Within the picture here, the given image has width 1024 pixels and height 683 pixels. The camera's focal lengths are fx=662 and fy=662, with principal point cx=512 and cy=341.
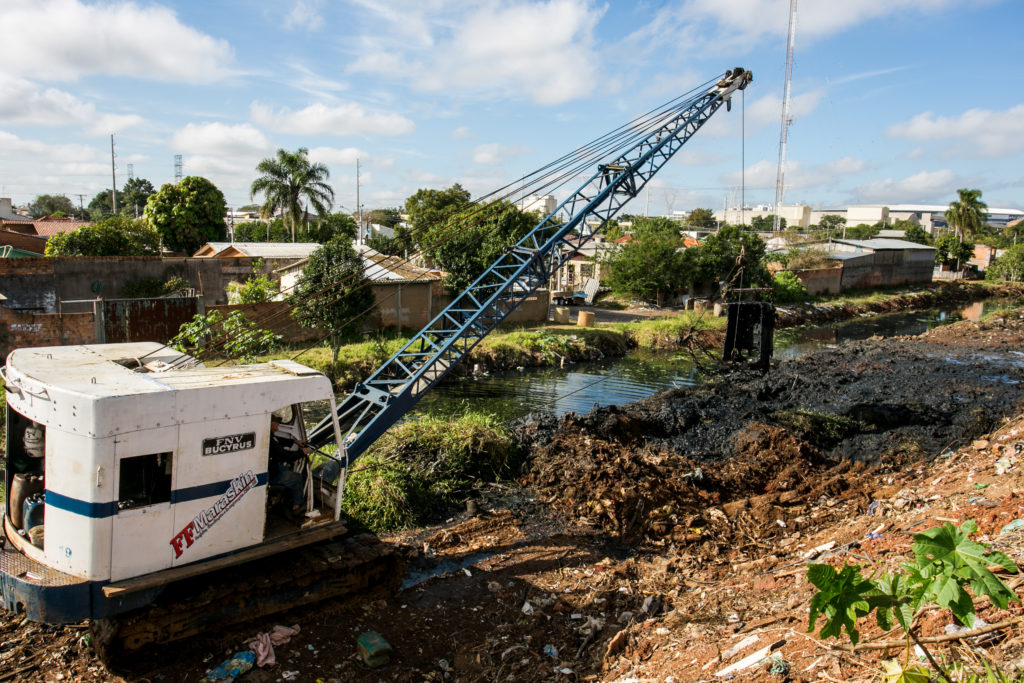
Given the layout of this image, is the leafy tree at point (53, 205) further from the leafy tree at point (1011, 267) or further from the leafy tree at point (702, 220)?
the leafy tree at point (1011, 267)

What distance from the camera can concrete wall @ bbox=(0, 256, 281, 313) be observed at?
2020 centimetres

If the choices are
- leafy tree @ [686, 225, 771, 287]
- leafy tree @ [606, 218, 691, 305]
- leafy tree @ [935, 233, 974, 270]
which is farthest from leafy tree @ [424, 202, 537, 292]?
leafy tree @ [935, 233, 974, 270]

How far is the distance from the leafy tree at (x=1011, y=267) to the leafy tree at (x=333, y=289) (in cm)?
5386

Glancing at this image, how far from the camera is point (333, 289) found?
17688 millimetres

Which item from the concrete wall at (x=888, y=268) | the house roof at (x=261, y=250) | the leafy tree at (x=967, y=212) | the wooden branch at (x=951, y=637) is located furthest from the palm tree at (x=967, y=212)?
the wooden branch at (x=951, y=637)

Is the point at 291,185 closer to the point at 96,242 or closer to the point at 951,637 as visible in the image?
the point at 96,242

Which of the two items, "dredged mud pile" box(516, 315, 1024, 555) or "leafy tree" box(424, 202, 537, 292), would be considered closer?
"dredged mud pile" box(516, 315, 1024, 555)

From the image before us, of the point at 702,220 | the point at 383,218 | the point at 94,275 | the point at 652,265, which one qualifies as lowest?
the point at 94,275

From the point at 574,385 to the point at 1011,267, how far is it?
160 ft

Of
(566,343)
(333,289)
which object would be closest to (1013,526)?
(333,289)

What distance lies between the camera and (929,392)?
17.6 meters

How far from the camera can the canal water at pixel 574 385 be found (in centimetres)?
1745

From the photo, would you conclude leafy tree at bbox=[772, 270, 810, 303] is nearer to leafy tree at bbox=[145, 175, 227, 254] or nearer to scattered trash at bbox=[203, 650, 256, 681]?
leafy tree at bbox=[145, 175, 227, 254]

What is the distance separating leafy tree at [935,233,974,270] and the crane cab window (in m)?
63.8
